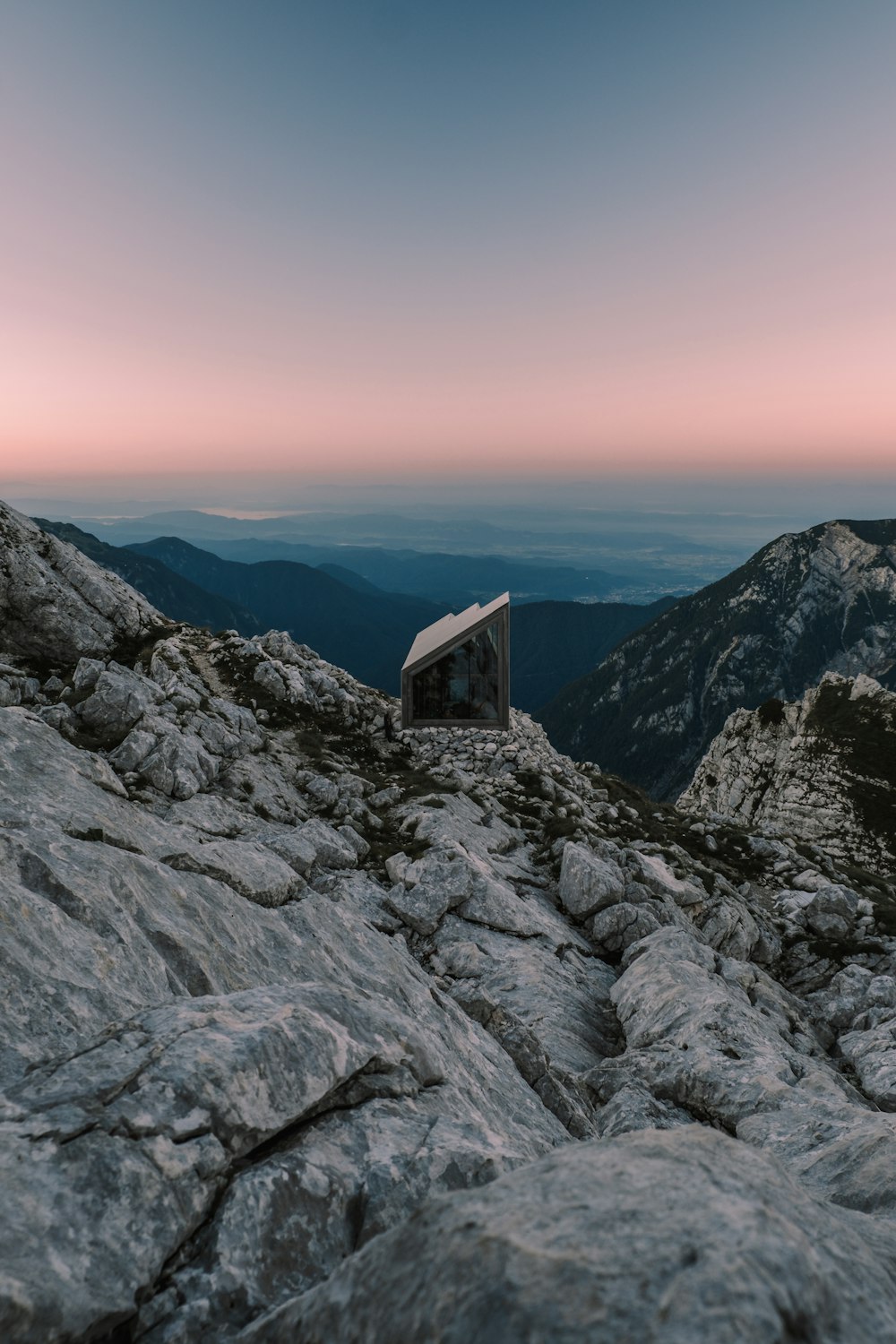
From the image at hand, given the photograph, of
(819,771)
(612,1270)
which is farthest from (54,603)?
(819,771)

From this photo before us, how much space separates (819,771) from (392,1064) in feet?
241

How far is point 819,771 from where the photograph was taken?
223ft

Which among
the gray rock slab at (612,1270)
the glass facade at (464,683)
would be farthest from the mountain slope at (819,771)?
the gray rock slab at (612,1270)

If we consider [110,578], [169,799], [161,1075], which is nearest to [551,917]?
[169,799]

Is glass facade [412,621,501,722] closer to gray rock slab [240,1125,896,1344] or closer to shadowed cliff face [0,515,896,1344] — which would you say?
shadowed cliff face [0,515,896,1344]

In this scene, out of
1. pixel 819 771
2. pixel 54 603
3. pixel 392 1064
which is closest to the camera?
pixel 392 1064

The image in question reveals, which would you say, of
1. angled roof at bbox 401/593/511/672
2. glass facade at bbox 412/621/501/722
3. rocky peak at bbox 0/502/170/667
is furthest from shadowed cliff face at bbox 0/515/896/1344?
angled roof at bbox 401/593/511/672

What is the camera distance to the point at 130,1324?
15.3 feet

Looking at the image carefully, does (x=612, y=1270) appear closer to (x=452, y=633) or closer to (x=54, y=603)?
(x=452, y=633)

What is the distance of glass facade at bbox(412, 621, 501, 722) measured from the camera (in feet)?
124

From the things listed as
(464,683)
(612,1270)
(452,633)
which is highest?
(452,633)

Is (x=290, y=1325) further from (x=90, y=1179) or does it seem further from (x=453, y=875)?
(x=453, y=875)

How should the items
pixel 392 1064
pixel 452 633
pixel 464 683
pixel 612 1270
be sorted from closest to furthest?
1. pixel 612 1270
2. pixel 392 1064
3. pixel 452 633
4. pixel 464 683

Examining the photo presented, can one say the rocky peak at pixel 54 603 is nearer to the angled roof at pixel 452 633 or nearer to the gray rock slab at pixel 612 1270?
the angled roof at pixel 452 633
